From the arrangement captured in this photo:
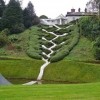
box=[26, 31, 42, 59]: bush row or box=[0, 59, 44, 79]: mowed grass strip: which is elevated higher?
box=[26, 31, 42, 59]: bush row

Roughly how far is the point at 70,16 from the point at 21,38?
4420 centimetres

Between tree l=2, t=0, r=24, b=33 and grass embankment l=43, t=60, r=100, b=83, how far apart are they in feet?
74.9

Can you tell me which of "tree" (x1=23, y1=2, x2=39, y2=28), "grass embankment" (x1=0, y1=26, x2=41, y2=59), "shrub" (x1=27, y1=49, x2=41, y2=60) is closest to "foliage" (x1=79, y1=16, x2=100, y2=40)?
"grass embankment" (x1=0, y1=26, x2=41, y2=59)

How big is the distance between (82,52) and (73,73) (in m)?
11.9

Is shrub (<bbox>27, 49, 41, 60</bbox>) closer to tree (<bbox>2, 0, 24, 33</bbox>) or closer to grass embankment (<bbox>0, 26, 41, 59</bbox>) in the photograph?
grass embankment (<bbox>0, 26, 41, 59</bbox>)

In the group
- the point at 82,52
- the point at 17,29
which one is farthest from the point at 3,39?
the point at 82,52

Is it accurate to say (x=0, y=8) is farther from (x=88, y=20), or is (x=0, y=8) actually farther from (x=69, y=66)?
(x=69, y=66)

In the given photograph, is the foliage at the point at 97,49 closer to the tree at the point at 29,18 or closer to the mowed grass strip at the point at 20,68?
the mowed grass strip at the point at 20,68

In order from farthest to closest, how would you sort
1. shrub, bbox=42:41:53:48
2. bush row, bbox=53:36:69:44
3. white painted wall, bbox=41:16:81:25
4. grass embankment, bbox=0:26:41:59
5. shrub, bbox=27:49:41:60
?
white painted wall, bbox=41:16:81:25
bush row, bbox=53:36:69:44
shrub, bbox=42:41:53:48
grass embankment, bbox=0:26:41:59
shrub, bbox=27:49:41:60

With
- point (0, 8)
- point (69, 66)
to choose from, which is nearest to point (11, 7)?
point (0, 8)

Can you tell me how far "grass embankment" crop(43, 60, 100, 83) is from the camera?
1393 inches

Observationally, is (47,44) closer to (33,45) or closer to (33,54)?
(33,45)

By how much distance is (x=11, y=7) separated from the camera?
62.8 m

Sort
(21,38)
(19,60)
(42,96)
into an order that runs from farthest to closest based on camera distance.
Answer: (21,38), (19,60), (42,96)
